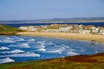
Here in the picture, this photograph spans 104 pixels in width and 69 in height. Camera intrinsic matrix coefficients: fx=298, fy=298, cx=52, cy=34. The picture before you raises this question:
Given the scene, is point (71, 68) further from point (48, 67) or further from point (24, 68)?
point (24, 68)

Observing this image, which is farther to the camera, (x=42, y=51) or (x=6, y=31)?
(x=6, y=31)

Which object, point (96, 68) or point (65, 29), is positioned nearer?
point (96, 68)

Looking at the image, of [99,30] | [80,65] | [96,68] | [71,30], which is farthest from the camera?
[71,30]

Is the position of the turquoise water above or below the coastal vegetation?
above

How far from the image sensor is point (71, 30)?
146m

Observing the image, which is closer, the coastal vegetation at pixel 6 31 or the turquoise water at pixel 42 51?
the turquoise water at pixel 42 51

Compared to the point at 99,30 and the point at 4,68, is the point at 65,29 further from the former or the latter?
the point at 4,68

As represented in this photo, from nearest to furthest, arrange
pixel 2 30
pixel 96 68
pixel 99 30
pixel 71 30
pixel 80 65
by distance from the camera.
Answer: pixel 96 68, pixel 80 65, pixel 99 30, pixel 71 30, pixel 2 30

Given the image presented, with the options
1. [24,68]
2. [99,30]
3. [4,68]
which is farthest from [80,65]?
[99,30]

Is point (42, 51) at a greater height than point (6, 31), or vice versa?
point (42, 51)

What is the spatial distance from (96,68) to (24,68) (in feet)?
25.2

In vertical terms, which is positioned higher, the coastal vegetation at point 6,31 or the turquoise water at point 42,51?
the turquoise water at point 42,51

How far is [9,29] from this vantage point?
161 metres

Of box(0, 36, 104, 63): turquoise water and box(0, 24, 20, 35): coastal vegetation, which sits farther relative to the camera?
box(0, 24, 20, 35): coastal vegetation
